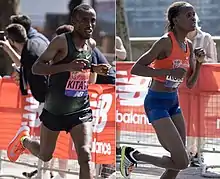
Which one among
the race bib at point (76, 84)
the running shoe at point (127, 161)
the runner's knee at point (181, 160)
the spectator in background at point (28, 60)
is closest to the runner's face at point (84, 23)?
the race bib at point (76, 84)

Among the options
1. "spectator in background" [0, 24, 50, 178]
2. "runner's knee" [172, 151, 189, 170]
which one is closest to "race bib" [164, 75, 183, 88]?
"runner's knee" [172, 151, 189, 170]

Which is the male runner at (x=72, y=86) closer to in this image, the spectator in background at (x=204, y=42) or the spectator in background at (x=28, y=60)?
the spectator in background at (x=28, y=60)

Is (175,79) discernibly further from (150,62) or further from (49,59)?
(49,59)

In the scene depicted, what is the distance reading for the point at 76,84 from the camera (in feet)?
19.5

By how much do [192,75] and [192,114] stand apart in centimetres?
179

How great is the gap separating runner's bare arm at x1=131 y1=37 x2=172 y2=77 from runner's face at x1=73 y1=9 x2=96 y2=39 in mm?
533

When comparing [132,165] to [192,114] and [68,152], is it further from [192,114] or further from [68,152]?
[192,114]

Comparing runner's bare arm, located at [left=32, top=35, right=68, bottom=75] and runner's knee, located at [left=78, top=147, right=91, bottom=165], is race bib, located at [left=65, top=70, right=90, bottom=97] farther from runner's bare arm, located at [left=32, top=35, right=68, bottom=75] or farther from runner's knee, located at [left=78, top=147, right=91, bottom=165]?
runner's knee, located at [left=78, top=147, right=91, bottom=165]

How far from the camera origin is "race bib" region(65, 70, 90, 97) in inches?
234

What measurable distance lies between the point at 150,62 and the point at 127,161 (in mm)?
1377

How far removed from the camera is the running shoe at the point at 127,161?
675 centimetres

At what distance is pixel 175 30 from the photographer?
606 cm

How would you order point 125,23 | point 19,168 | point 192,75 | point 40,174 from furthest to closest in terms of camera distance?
point 125,23 < point 19,168 < point 40,174 < point 192,75

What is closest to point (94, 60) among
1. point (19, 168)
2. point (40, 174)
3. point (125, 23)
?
point (40, 174)
